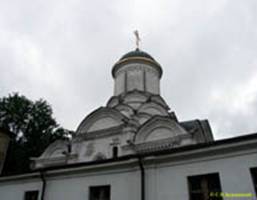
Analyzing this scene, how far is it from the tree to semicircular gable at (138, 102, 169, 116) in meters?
13.3

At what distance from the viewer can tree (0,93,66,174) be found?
2281 cm

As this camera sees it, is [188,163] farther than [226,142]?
Yes

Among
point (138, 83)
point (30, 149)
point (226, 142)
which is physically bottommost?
point (226, 142)

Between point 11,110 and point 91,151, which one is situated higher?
point 11,110

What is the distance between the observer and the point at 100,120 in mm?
15961

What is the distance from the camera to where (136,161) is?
7.27m

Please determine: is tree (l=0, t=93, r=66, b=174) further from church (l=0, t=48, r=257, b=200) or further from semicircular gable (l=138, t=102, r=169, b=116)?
semicircular gable (l=138, t=102, r=169, b=116)

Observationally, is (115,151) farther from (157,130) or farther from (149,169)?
(149,169)

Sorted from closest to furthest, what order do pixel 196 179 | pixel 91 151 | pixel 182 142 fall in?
pixel 196 179
pixel 182 142
pixel 91 151

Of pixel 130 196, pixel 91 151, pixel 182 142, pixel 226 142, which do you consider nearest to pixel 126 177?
pixel 130 196

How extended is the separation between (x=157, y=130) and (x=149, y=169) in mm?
6454

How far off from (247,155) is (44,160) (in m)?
14.4

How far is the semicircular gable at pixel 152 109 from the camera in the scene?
16422 millimetres

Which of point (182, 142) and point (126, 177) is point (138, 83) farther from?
point (126, 177)
